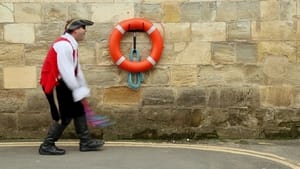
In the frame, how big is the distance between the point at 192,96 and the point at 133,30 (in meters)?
1.20


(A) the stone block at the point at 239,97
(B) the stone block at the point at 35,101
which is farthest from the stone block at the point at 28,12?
(A) the stone block at the point at 239,97

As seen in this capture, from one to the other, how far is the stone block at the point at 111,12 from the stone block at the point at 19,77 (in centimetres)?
111

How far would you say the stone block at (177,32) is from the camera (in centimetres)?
802

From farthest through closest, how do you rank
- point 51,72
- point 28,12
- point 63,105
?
point 28,12
point 63,105
point 51,72

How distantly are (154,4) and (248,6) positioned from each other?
1.25m

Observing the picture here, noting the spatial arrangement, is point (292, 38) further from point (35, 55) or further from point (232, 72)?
point (35, 55)

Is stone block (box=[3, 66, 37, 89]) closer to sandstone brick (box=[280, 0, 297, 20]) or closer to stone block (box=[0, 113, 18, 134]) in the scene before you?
stone block (box=[0, 113, 18, 134])

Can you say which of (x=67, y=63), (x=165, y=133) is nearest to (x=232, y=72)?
(x=165, y=133)

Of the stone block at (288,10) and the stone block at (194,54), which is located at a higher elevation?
the stone block at (288,10)

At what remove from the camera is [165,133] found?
324 inches

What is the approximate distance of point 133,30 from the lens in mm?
8000

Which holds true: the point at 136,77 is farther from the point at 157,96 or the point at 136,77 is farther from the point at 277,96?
the point at 277,96

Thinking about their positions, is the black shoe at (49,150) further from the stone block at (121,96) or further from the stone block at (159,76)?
the stone block at (159,76)

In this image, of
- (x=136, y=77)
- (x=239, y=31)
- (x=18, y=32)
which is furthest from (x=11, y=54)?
(x=239, y=31)
